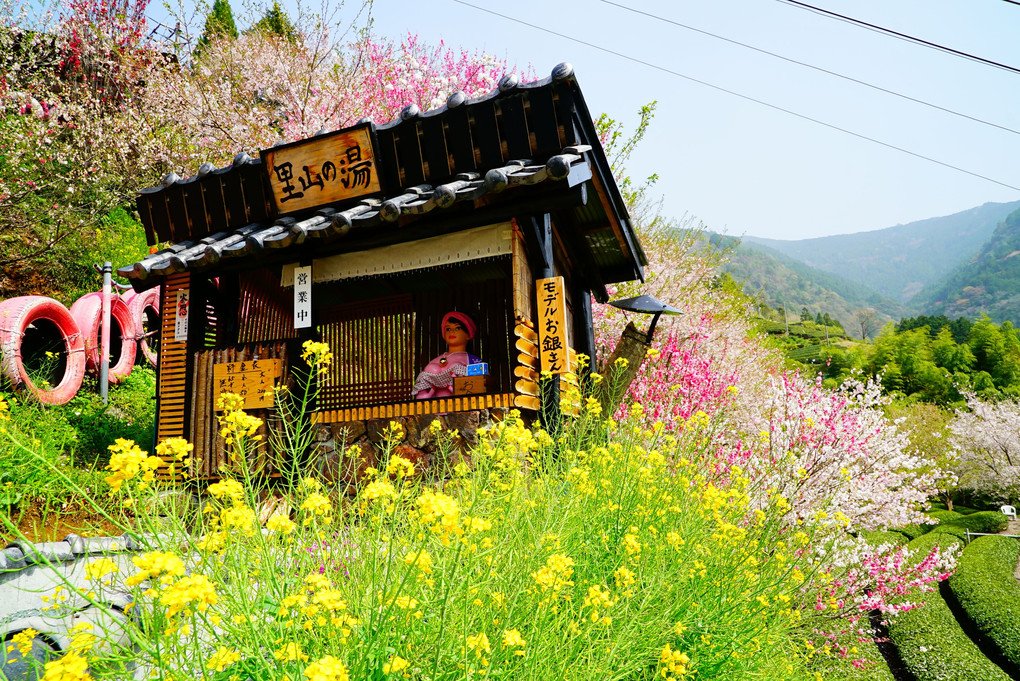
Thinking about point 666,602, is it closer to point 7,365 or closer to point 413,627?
point 413,627

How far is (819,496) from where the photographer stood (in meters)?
7.31

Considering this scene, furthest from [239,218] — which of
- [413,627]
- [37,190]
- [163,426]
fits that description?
[37,190]

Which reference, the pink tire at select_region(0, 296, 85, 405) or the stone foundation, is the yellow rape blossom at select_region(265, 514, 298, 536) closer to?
the stone foundation

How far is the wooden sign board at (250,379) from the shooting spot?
6145mm

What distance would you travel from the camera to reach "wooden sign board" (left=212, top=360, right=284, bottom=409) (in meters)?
6.14

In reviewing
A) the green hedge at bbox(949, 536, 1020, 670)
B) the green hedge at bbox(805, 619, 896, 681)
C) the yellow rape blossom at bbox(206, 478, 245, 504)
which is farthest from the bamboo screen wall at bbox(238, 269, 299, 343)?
the green hedge at bbox(949, 536, 1020, 670)

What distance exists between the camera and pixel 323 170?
622cm

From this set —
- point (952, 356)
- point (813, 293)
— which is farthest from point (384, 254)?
point (813, 293)

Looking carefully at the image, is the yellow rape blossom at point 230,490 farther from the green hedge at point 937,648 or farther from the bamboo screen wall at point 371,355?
the green hedge at point 937,648

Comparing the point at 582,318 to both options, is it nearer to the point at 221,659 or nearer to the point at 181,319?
the point at 181,319

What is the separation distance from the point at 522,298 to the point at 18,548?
402 centimetres

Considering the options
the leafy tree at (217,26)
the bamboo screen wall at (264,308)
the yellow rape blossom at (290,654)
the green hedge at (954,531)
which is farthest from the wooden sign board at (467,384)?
the green hedge at (954,531)

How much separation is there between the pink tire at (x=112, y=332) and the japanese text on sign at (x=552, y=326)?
28.5ft

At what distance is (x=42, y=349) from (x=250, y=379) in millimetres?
6206
